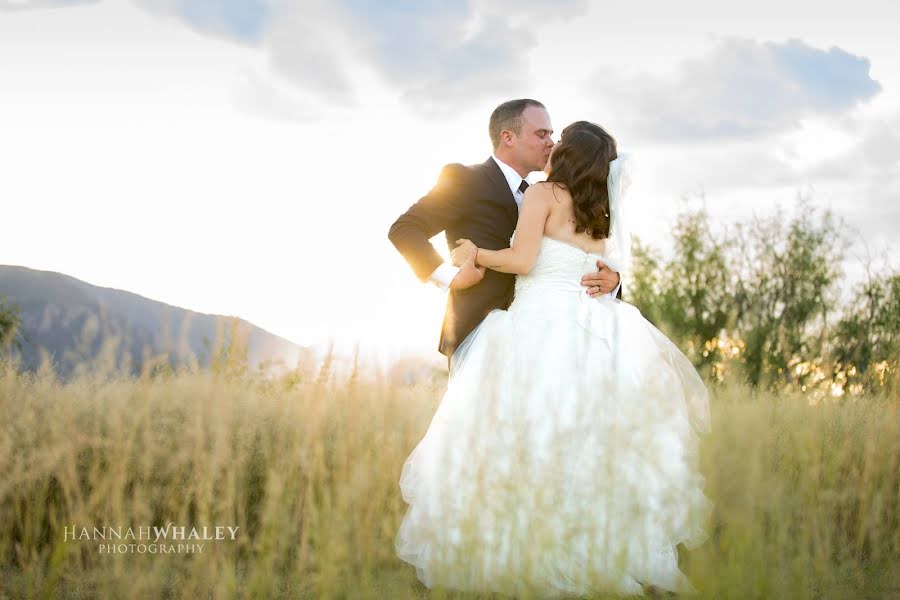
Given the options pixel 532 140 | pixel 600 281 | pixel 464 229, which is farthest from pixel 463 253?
pixel 532 140

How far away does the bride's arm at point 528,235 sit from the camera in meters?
4.18

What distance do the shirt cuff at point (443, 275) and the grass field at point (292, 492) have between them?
69 centimetres

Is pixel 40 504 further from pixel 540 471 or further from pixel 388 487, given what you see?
pixel 540 471

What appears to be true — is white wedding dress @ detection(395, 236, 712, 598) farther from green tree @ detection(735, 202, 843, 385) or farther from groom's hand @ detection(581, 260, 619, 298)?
green tree @ detection(735, 202, 843, 385)

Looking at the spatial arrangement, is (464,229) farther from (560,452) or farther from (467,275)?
(560,452)

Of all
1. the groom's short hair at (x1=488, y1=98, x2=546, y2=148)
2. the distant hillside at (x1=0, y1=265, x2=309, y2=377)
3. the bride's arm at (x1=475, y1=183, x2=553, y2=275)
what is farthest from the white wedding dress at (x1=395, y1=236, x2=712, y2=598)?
the distant hillside at (x1=0, y1=265, x2=309, y2=377)

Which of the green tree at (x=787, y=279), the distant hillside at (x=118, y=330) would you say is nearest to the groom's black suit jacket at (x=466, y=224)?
the distant hillside at (x=118, y=330)

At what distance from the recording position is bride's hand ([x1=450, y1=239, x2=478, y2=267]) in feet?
14.1

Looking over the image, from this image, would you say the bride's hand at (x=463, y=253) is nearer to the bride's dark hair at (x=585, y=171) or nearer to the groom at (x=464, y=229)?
the groom at (x=464, y=229)

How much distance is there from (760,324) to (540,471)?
22.2 metres

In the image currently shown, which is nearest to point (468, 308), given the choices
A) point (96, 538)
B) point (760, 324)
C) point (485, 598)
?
point (485, 598)

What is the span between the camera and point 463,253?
4332mm

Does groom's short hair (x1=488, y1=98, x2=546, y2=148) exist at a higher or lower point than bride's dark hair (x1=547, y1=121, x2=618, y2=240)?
higher

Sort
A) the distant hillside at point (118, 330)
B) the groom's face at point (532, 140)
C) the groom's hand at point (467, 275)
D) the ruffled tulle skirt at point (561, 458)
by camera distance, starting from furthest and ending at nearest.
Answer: the groom's face at point (532, 140) < the groom's hand at point (467, 275) < the ruffled tulle skirt at point (561, 458) < the distant hillside at point (118, 330)
